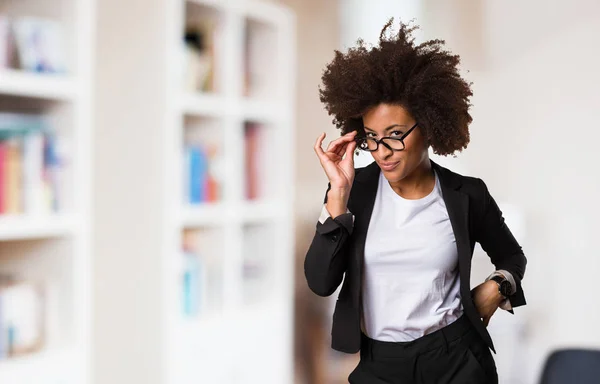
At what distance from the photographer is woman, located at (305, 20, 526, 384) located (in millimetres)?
561

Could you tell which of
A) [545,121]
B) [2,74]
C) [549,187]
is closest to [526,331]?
[549,187]

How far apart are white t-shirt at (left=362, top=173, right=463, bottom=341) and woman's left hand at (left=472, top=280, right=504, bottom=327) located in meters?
0.02

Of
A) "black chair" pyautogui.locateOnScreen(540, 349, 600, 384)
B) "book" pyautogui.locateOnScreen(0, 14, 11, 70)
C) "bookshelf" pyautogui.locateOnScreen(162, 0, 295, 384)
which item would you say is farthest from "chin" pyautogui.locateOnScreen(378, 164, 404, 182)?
"bookshelf" pyautogui.locateOnScreen(162, 0, 295, 384)

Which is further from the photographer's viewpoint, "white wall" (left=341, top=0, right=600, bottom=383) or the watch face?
"white wall" (left=341, top=0, right=600, bottom=383)

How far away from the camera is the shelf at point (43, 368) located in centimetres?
197

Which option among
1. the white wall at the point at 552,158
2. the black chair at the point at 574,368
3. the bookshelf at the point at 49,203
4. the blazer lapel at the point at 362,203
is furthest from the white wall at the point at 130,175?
the blazer lapel at the point at 362,203

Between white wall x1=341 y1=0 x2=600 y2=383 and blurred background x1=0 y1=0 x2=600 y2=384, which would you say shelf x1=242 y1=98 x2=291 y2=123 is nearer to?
blurred background x1=0 y1=0 x2=600 y2=384

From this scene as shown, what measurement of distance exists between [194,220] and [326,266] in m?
2.04

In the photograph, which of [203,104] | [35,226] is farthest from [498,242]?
[203,104]

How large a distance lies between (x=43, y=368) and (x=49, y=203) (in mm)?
496

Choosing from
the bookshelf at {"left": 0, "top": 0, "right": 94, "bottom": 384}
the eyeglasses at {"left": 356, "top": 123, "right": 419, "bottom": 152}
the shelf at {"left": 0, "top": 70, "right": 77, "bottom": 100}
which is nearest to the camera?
the eyeglasses at {"left": 356, "top": 123, "right": 419, "bottom": 152}

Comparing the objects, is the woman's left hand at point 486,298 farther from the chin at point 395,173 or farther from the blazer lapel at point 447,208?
the chin at point 395,173

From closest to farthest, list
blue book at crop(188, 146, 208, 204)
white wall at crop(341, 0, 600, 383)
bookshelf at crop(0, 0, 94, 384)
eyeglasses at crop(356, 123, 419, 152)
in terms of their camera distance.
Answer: eyeglasses at crop(356, 123, 419, 152)
bookshelf at crop(0, 0, 94, 384)
blue book at crop(188, 146, 208, 204)
white wall at crop(341, 0, 600, 383)

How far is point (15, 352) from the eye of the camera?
2.03m
